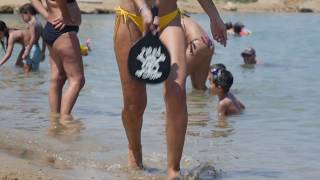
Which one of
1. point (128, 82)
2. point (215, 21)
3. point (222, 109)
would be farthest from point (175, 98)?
point (222, 109)

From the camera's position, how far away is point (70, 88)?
6.74 m

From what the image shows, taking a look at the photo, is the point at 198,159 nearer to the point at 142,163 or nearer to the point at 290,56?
the point at 142,163

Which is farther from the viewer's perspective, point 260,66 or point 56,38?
point 260,66

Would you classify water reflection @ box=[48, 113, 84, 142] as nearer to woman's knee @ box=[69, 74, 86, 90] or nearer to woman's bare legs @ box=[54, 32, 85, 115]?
woman's bare legs @ box=[54, 32, 85, 115]

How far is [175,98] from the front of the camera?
4234mm

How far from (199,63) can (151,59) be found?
4.95m

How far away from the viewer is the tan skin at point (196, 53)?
8.47 meters

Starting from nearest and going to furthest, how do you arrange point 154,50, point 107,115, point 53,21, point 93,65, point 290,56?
point 154,50 < point 53,21 < point 107,115 < point 93,65 < point 290,56

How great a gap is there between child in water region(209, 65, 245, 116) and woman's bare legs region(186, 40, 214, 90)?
1.24 feet

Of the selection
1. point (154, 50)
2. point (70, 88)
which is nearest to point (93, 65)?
point (70, 88)

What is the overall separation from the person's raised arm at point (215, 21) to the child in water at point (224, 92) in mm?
3195

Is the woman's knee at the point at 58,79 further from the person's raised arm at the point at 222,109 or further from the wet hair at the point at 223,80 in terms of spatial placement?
the wet hair at the point at 223,80

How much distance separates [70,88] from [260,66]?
7976 millimetres

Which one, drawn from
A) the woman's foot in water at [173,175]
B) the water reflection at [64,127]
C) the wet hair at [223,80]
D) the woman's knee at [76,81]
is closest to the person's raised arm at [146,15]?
the woman's foot in water at [173,175]
